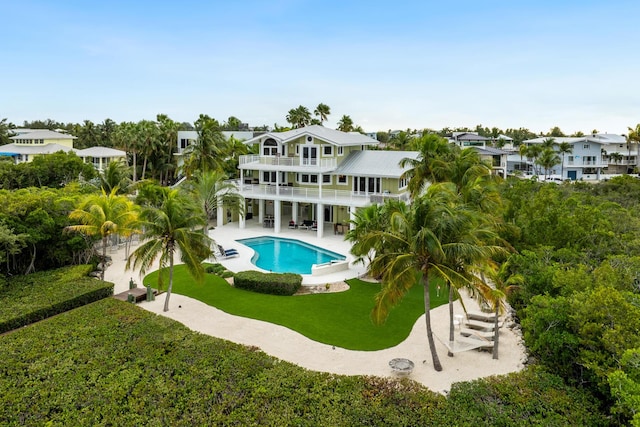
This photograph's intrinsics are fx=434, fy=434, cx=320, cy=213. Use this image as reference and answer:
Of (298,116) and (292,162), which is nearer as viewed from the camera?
(292,162)

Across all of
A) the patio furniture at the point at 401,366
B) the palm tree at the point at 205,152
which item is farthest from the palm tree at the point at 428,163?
the palm tree at the point at 205,152

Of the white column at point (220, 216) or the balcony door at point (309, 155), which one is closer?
the balcony door at point (309, 155)

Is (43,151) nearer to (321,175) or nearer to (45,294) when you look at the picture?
(321,175)

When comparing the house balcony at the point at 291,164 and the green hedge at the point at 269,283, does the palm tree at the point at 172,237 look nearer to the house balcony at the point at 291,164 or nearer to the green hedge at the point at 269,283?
the green hedge at the point at 269,283

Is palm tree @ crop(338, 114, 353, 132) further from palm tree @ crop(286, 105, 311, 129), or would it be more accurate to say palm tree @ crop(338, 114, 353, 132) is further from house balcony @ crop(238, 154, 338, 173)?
house balcony @ crop(238, 154, 338, 173)

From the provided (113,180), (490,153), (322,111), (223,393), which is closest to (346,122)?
(322,111)

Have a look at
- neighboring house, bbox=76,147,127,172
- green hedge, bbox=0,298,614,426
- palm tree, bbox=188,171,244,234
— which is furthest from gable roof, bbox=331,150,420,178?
neighboring house, bbox=76,147,127,172
